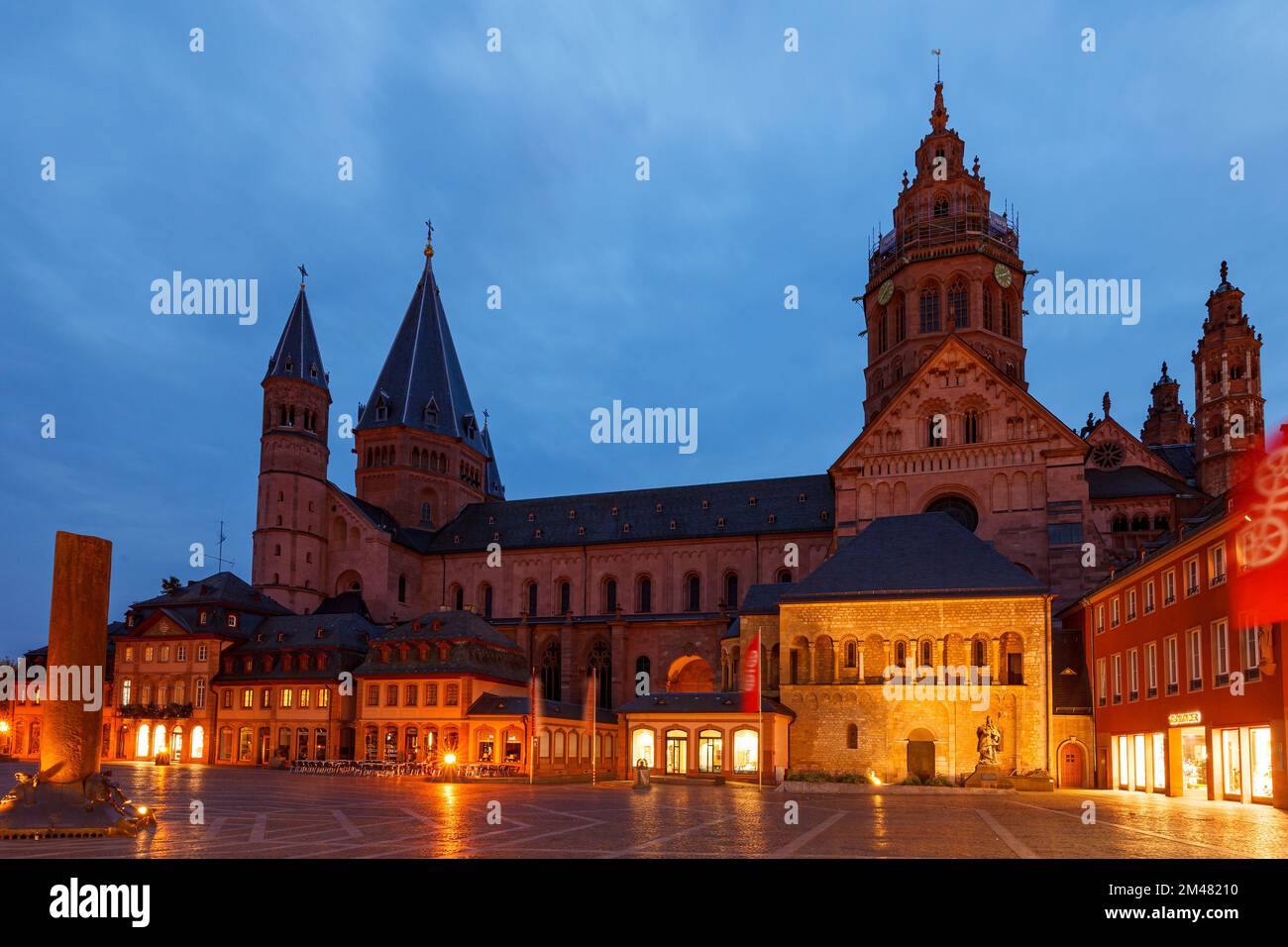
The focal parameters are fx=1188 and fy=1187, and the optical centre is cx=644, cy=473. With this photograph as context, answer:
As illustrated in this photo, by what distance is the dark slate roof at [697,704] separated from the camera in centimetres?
5769

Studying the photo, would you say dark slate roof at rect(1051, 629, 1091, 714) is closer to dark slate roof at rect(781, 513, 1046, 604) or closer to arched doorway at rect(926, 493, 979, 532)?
dark slate roof at rect(781, 513, 1046, 604)

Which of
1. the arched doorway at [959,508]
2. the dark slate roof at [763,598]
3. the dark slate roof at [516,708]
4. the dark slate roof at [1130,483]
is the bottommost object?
the dark slate roof at [516,708]

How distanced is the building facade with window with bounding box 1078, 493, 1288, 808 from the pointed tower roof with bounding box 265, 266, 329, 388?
62.7 m

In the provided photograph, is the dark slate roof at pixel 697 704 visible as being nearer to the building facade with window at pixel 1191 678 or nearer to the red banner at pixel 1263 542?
the building facade with window at pixel 1191 678

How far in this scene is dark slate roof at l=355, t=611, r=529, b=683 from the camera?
7225 cm

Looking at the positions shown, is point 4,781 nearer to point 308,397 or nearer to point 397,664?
point 397,664

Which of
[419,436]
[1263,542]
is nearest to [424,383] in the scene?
[419,436]

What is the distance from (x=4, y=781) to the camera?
45094mm

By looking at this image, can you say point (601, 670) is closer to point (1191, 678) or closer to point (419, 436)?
point (419, 436)

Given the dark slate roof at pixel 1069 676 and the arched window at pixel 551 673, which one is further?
the arched window at pixel 551 673

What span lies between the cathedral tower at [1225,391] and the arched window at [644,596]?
38.6 meters

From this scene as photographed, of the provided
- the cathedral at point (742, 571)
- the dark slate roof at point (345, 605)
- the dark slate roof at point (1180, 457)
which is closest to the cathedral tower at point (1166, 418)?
the cathedral at point (742, 571)

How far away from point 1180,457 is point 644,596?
40597 millimetres

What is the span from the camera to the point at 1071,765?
55000 millimetres
